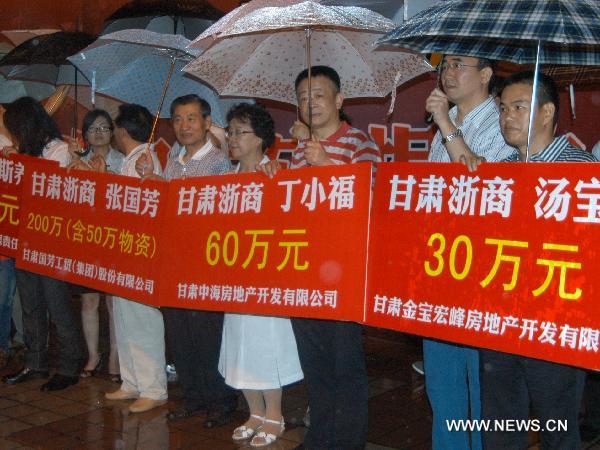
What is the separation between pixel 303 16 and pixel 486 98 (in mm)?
965

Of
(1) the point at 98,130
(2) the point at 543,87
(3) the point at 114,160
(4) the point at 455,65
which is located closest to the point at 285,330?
(4) the point at 455,65

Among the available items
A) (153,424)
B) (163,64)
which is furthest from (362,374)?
(163,64)

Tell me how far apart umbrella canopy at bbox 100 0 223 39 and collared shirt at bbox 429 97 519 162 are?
8.83 feet

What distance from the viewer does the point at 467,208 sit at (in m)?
3.43

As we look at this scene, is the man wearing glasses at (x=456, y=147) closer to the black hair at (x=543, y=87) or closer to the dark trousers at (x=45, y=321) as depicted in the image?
the black hair at (x=543, y=87)

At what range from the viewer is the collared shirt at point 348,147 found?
4309 mm

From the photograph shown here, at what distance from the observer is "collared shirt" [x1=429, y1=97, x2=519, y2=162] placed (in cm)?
370

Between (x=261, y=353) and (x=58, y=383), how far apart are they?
1.95m

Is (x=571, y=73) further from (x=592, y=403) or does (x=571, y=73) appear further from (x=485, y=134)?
(x=592, y=403)

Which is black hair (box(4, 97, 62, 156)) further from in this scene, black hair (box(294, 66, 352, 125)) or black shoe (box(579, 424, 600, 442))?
black shoe (box(579, 424, 600, 442))

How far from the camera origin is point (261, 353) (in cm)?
456

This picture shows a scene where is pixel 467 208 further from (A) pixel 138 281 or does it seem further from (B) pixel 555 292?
(A) pixel 138 281

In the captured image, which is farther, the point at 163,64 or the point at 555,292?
the point at 163,64

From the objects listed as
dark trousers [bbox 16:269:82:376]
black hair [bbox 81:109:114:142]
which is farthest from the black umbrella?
dark trousers [bbox 16:269:82:376]
